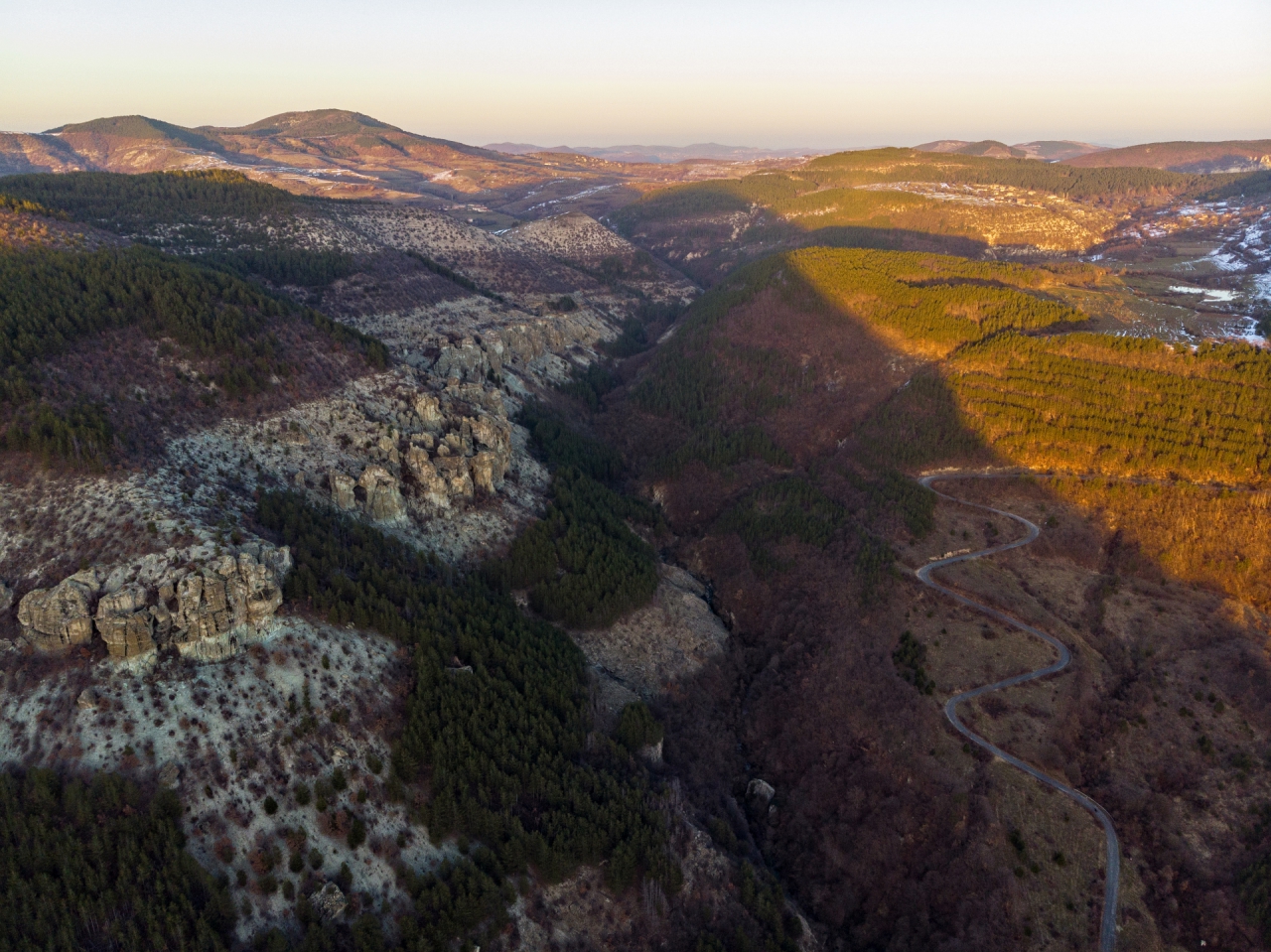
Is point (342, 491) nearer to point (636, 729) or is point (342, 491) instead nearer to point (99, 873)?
point (99, 873)

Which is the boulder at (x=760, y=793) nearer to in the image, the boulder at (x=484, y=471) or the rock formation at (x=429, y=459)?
the rock formation at (x=429, y=459)

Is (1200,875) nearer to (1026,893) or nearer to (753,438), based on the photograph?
(1026,893)

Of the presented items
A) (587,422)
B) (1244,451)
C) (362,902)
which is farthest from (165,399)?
(1244,451)

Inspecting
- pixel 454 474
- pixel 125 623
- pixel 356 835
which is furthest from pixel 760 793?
pixel 125 623

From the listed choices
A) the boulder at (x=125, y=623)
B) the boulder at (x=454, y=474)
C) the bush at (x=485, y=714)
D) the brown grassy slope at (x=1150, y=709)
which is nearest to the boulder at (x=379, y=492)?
the bush at (x=485, y=714)

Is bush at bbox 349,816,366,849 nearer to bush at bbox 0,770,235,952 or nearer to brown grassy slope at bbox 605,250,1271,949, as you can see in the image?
bush at bbox 0,770,235,952

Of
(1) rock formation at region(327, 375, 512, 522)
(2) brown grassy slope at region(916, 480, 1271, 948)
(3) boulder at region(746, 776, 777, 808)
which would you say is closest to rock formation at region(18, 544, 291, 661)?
(1) rock formation at region(327, 375, 512, 522)
